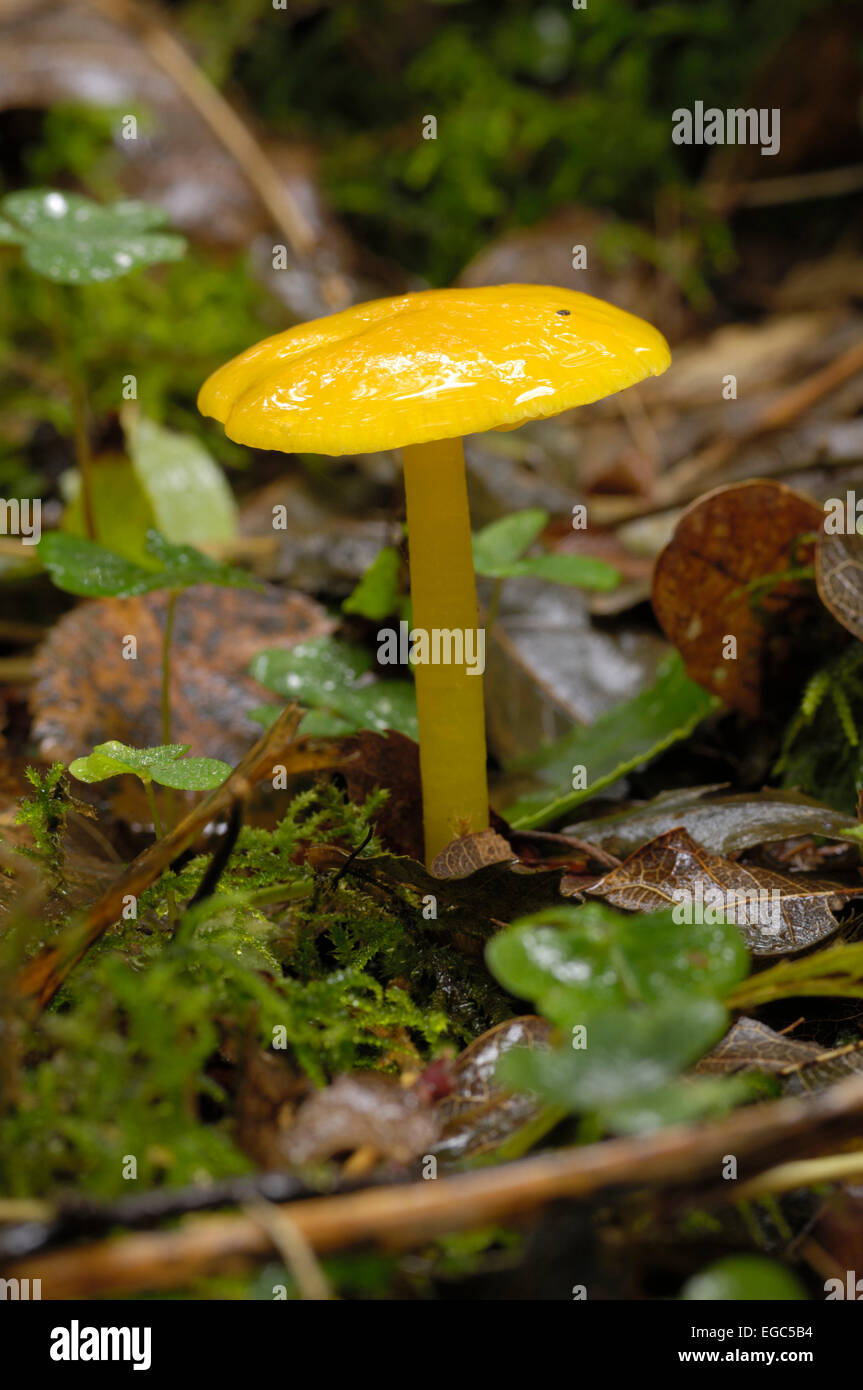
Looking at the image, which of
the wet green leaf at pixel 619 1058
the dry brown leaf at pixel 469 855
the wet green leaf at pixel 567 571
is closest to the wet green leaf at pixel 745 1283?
the wet green leaf at pixel 619 1058

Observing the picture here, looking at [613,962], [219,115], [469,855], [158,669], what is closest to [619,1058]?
[613,962]

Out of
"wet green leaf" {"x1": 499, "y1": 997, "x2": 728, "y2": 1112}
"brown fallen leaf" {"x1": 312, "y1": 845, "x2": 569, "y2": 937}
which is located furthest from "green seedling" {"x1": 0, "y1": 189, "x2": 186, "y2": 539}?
"wet green leaf" {"x1": 499, "y1": 997, "x2": 728, "y2": 1112}

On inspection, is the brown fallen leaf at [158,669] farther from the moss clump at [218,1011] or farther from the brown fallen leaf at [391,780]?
the moss clump at [218,1011]

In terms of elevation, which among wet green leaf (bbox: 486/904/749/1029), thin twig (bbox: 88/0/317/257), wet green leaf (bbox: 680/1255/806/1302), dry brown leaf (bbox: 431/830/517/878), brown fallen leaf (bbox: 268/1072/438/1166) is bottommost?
wet green leaf (bbox: 680/1255/806/1302)

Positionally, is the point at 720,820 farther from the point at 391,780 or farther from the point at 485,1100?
the point at 485,1100

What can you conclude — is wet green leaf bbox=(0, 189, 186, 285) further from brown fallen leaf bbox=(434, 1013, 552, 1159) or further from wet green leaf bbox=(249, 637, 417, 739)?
brown fallen leaf bbox=(434, 1013, 552, 1159)
